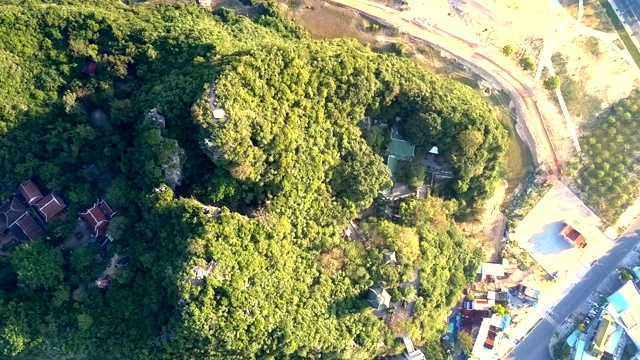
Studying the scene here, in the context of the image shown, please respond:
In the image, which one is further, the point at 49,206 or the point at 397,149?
A: the point at 397,149

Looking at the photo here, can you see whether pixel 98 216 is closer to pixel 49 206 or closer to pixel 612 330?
pixel 49 206

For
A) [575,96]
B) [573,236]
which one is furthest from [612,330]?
[575,96]

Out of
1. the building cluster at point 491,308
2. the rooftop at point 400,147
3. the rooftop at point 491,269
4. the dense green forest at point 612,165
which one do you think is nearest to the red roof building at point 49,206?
the rooftop at point 400,147

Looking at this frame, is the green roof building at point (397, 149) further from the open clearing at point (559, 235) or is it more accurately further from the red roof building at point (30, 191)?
the red roof building at point (30, 191)

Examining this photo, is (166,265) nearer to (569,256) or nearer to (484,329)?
(484,329)

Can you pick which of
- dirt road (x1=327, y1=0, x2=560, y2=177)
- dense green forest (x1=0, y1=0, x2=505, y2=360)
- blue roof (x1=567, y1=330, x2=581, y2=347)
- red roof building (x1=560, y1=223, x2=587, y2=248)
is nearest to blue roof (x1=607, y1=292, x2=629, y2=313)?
blue roof (x1=567, y1=330, x2=581, y2=347)

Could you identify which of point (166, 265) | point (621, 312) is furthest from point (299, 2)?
point (621, 312)
